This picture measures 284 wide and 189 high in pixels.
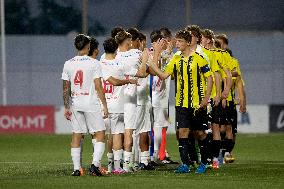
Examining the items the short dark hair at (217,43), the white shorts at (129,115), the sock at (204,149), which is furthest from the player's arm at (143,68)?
the short dark hair at (217,43)

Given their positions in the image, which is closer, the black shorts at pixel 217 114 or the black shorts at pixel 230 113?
the black shorts at pixel 217 114

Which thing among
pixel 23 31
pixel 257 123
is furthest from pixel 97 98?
pixel 23 31

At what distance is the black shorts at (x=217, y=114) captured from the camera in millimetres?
17984

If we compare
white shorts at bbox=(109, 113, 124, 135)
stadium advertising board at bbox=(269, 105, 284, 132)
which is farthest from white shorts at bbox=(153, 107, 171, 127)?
stadium advertising board at bbox=(269, 105, 284, 132)

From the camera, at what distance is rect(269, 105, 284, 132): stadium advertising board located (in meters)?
30.2

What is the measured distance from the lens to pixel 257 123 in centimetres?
3022

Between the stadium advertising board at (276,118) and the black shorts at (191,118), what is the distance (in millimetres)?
13967

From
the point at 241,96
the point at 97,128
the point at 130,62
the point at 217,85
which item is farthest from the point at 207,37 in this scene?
the point at 97,128

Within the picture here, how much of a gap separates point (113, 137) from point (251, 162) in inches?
133

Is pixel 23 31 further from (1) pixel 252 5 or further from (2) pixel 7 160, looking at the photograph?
(2) pixel 7 160

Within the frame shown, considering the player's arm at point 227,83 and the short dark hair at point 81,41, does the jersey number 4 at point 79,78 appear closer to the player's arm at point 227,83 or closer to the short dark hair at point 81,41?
the short dark hair at point 81,41

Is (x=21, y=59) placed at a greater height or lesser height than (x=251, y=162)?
greater

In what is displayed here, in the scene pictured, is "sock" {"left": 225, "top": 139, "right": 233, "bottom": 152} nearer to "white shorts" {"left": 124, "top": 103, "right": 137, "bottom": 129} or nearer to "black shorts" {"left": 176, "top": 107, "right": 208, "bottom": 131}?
"black shorts" {"left": 176, "top": 107, "right": 208, "bottom": 131}

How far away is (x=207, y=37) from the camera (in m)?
17.8
